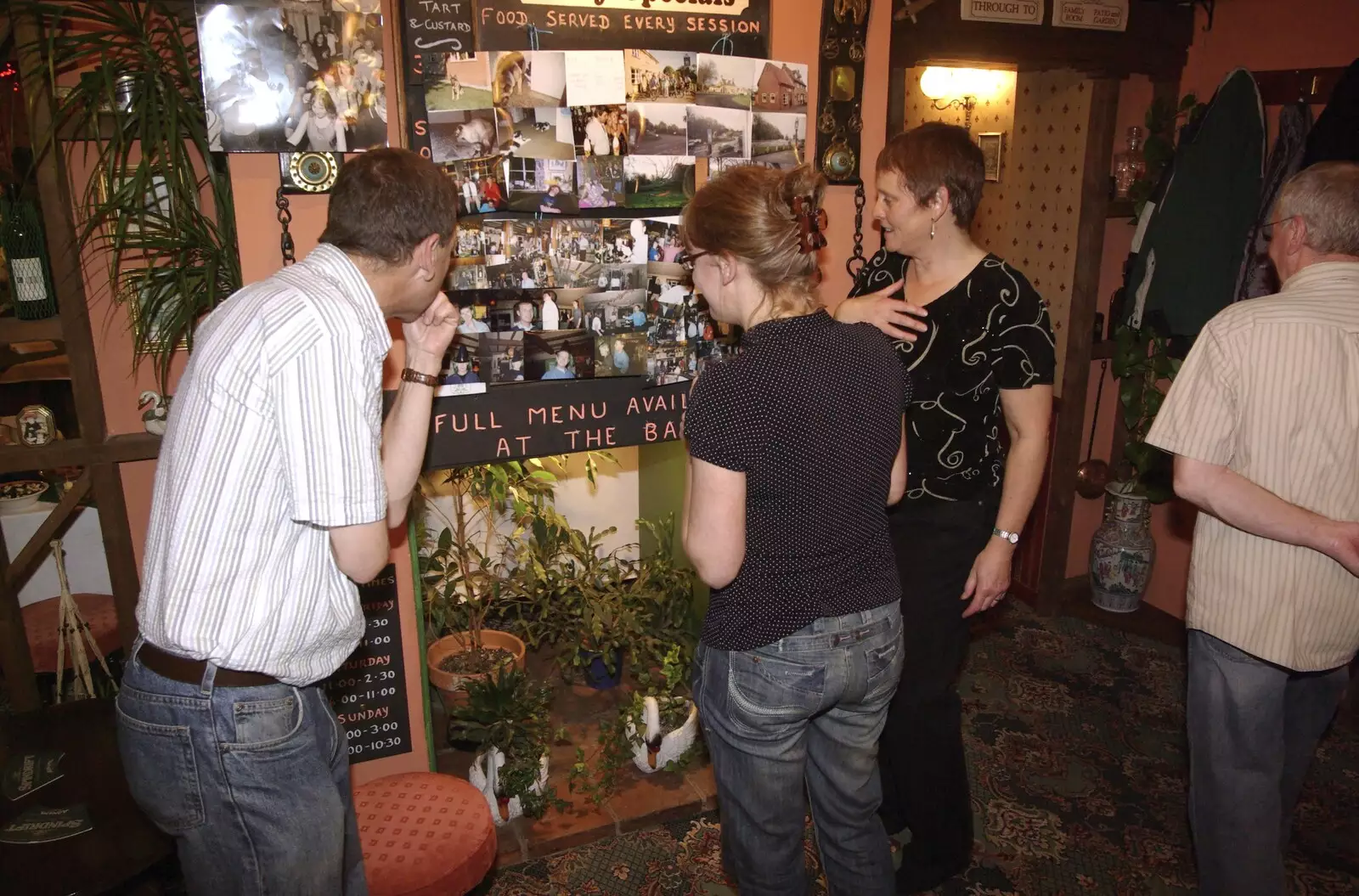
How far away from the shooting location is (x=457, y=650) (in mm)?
3385

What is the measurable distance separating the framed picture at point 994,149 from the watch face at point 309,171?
3143 mm

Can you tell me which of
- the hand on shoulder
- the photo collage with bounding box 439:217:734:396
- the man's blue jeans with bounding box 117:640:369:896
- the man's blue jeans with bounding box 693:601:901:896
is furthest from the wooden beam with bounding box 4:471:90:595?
the hand on shoulder

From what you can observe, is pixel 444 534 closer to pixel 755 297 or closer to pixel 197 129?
pixel 197 129

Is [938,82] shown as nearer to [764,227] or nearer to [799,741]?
[764,227]

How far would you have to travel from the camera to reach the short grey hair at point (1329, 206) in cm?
173

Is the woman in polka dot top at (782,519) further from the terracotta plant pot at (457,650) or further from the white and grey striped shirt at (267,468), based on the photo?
the terracotta plant pot at (457,650)

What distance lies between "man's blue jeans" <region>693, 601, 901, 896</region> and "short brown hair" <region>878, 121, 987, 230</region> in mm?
922

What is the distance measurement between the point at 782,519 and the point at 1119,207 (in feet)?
9.81

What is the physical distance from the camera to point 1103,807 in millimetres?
2781

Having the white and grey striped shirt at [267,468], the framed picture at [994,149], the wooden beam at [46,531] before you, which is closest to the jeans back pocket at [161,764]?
the white and grey striped shirt at [267,468]

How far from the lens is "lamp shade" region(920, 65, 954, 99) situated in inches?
169

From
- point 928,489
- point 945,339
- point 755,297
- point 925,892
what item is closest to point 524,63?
point 755,297

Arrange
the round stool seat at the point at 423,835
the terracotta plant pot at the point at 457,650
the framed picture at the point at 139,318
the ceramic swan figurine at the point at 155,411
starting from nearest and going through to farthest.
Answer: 1. the round stool seat at the point at 423,835
2. the framed picture at the point at 139,318
3. the ceramic swan figurine at the point at 155,411
4. the terracotta plant pot at the point at 457,650

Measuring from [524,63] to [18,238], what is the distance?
1.56m
